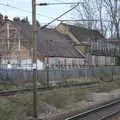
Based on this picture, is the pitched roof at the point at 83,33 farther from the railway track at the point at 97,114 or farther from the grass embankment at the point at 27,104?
the railway track at the point at 97,114

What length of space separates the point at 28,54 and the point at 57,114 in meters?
45.2

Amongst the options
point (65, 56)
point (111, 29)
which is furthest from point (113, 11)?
point (65, 56)

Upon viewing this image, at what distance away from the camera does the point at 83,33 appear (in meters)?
90.9

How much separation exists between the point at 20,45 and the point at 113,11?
19.2 metres

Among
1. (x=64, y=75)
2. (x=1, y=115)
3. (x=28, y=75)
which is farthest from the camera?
(x=64, y=75)

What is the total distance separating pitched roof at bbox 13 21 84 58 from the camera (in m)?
67.6

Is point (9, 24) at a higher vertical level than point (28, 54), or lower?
higher

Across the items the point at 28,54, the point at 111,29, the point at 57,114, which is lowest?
the point at 57,114

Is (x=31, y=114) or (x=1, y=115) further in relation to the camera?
(x=31, y=114)

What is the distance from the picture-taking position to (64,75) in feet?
161

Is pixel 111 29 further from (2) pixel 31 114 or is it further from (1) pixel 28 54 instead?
(2) pixel 31 114

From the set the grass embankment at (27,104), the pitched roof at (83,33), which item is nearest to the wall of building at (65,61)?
the pitched roof at (83,33)

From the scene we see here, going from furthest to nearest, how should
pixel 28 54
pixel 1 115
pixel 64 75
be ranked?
pixel 28 54 → pixel 64 75 → pixel 1 115

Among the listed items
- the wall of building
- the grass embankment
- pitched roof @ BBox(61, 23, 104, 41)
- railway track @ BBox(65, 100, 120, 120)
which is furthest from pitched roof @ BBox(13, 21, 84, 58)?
railway track @ BBox(65, 100, 120, 120)
